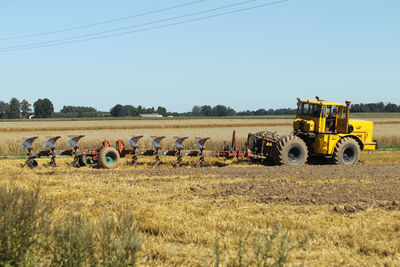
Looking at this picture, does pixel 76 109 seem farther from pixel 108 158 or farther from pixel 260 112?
pixel 108 158

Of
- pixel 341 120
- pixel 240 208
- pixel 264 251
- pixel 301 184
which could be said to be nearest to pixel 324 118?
pixel 341 120

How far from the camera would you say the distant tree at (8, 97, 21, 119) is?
382 ft

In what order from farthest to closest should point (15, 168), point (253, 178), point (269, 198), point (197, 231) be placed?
point (15, 168) < point (253, 178) < point (269, 198) < point (197, 231)

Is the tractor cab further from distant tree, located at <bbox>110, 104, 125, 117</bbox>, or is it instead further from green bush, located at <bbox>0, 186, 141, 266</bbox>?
distant tree, located at <bbox>110, 104, 125, 117</bbox>

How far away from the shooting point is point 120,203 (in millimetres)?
9453

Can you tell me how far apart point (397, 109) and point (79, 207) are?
109 meters

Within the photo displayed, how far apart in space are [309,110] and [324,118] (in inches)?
31.2

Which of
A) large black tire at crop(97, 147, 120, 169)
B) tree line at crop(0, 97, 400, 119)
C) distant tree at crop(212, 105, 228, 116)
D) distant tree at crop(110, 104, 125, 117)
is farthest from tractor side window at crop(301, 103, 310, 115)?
distant tree at crop(212, 105, 228, 116)

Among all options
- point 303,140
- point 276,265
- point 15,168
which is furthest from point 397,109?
point 276,265

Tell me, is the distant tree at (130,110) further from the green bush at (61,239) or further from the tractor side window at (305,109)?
the green bush at (61,239)

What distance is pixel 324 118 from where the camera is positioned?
1712 centimetres

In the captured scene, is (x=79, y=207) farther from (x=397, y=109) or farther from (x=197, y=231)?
(x=397, y=109)

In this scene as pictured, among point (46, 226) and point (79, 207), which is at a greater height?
point (46, 226)

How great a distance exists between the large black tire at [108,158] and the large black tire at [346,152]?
8.76m
